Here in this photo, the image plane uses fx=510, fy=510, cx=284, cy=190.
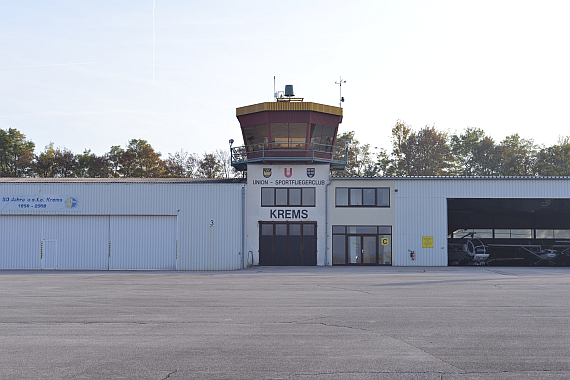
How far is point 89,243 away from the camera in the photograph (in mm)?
29812

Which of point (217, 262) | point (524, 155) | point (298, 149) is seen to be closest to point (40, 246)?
point (217, 262)

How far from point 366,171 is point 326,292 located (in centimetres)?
4916

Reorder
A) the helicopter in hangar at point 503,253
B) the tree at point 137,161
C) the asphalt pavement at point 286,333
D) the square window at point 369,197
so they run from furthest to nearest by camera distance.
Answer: the tree at point 137,161
the helicopter in hangar at point 503,253
the square window at point 369,197
the asphalt pavement at point 286,333

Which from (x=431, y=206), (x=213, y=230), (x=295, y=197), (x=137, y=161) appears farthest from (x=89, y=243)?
(x=137, y=161)

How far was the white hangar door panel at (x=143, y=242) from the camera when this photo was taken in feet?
97.0

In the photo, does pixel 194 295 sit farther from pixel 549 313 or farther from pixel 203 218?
pixel 203 218

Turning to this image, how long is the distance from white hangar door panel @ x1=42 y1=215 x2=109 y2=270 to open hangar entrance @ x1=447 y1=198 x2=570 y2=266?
24596 millimetres

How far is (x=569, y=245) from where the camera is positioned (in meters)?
42.2

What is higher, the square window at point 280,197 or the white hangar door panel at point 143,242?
the square window at point 280,197

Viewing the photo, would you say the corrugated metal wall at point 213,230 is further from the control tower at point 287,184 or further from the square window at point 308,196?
the square window at point 308,196

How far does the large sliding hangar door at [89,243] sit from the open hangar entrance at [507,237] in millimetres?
21567

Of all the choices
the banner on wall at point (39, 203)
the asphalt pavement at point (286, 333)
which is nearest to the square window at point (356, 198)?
the asphalt pavement at point (286, 333)

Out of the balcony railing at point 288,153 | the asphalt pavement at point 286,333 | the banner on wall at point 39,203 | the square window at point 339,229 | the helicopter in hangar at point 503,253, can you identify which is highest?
the balcony railing at point 288,153

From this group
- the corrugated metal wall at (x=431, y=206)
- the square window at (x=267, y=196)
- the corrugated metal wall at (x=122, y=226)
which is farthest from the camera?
the square window at (x=267, y=196)
